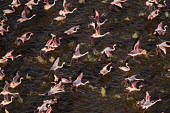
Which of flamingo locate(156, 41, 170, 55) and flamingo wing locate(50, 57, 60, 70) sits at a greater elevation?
flamingo locate(156, 41, 170, 55)

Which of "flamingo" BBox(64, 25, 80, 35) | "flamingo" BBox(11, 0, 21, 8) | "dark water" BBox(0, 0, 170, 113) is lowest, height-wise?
"dark water" BBox(0, 0, 170, 113)

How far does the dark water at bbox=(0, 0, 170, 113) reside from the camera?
70.0ft

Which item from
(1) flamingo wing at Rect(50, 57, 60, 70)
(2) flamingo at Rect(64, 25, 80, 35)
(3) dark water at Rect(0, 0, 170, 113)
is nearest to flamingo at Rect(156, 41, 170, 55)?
(3) dark water at Rect(0, 0, 170, 113)

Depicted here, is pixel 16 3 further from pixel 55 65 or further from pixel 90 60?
pixel 90 60

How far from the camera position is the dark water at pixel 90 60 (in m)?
21.3

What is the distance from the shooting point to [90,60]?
24.0 metres

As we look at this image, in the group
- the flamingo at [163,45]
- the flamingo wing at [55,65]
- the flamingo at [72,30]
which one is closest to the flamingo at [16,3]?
the flamingo at [72,30]

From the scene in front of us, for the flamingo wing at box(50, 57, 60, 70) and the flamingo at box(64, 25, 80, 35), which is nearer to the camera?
the flamingo wing at box(50, 57, 60, 70)

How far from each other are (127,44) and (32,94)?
19.4ft

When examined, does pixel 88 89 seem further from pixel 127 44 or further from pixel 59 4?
pixel 59 4

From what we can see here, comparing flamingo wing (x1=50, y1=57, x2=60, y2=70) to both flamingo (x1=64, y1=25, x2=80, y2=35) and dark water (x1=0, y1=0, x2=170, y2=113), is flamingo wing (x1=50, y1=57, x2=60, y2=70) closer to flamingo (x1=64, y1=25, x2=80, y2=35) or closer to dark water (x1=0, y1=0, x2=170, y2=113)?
dark water (x1=0, y1=0, x2=170, y2=113)

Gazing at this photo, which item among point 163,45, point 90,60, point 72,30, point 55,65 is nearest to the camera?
point 55,65

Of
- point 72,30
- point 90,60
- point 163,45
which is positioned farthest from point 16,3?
point 163,45

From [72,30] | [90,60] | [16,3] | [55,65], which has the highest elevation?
[16,3]
